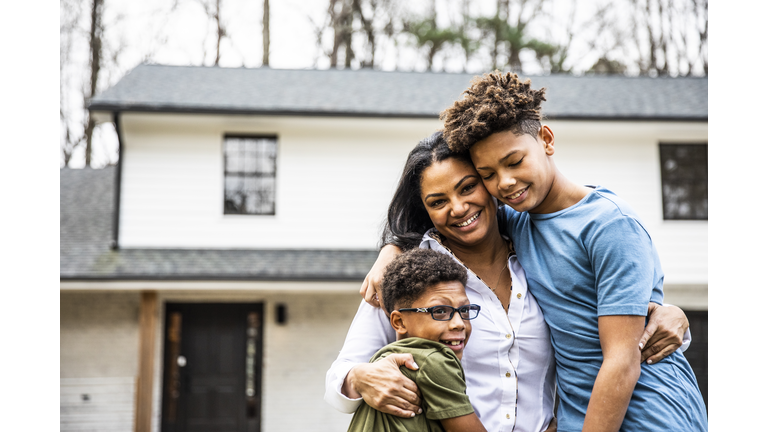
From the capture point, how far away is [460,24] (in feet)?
63.2

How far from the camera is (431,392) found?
6.09ft

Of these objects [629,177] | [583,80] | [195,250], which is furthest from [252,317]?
[583,80]

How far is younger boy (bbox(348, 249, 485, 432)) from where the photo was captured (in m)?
1.85

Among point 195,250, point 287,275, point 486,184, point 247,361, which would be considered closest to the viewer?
point 486,184

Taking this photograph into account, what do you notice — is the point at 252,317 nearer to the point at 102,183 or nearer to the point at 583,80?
the point at 102,183

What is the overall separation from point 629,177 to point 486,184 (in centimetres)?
938

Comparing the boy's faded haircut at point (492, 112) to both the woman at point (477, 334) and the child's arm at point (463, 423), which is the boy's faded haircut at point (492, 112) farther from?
the child's arm at point (463, 423)

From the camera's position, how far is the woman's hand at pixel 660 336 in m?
1.80

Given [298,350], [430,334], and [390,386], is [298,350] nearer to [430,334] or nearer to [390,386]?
[430,334]

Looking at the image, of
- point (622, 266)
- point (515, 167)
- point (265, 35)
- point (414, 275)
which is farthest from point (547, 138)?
point (265, 35)

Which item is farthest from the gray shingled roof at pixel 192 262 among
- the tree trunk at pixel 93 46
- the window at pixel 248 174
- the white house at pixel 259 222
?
the tree trunk at pixel 93 46

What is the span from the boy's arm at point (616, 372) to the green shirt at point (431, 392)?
387 mm

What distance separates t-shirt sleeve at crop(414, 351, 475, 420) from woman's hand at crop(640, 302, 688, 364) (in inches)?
22.5

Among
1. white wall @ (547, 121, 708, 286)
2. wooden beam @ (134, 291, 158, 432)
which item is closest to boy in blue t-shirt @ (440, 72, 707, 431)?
wooden beam @ (134, 291, 158, 432)
